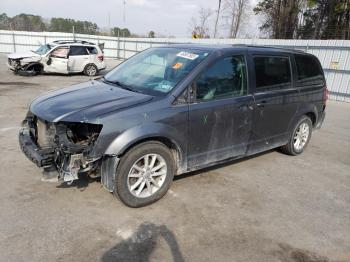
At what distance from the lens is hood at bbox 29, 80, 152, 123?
3332mm

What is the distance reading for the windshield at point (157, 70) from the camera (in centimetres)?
393

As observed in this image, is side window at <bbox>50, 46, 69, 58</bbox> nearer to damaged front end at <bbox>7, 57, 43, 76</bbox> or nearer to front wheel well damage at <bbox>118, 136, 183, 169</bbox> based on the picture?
damaged front end at <bbox>7, 57, 43, 76</bbox>

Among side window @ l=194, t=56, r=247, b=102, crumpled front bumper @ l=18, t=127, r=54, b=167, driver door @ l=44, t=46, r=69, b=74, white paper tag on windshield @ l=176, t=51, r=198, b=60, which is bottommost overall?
driver door @ l=44, t=46, r=69, b=74

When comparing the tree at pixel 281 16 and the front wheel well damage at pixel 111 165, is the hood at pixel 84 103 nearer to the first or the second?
the front wheel well damage at pixel 111 165

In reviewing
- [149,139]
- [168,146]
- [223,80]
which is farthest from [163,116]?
[223,80]

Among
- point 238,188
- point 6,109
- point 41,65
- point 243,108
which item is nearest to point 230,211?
point 238,188

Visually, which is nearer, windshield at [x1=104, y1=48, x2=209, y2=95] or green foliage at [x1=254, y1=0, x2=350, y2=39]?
windshield at [x1=104, y1=48, x2=209, y2=95]

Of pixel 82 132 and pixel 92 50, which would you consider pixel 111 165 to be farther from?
pixel 92 50

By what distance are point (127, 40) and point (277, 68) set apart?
25562 mm

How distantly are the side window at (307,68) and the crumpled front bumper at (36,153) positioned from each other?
4.04 meters

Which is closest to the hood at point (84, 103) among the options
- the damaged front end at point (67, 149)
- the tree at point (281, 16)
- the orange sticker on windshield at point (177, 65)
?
the damaged front end at point (67, 149)

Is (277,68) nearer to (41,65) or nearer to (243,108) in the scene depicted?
(243,108)

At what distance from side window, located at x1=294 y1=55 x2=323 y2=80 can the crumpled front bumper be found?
13.3 feet

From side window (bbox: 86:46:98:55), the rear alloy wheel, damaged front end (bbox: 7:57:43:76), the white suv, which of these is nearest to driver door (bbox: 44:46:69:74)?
the white suv
